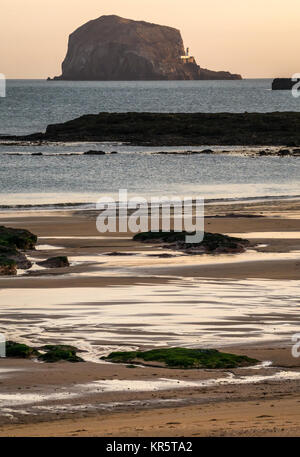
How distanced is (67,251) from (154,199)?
15097 mm

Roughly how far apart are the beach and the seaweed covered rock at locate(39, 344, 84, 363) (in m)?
0.16

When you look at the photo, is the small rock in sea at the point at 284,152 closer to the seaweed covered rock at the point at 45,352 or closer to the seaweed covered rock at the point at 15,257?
the seaweed covered rock at the point at 15,257

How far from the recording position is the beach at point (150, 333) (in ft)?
36.0

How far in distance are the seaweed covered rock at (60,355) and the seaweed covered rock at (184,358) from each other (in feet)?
1.28

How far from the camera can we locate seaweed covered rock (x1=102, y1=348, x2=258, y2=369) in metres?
13.4

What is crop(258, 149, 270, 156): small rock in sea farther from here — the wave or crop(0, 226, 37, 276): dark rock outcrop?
crop(0, 226, 37, 276): dark rock outcrop

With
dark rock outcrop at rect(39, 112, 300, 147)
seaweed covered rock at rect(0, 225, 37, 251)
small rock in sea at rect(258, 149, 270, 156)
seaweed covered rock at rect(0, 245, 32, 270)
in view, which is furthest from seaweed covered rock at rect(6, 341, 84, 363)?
dark rock outcrop at rect(39, 112, 300, 147)

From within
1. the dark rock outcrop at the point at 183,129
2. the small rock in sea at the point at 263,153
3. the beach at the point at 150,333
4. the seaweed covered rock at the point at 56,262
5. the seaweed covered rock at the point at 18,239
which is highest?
the dark rock outcrop at the point at 183,129

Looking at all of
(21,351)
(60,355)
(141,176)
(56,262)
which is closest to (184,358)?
(60,355)

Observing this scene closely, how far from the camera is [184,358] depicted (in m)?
13.6

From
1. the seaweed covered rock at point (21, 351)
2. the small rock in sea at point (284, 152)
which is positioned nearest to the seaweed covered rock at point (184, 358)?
the seaweed covered rock at point (21, 351)

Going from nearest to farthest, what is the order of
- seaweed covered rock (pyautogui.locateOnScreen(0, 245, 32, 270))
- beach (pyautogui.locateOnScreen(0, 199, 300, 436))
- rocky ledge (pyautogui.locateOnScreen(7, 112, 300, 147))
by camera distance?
beach (pyautogui.locateOnScreen(0, 199, 300, 436))
seaweed covered rock (pyautogui.locateOnScreen(0, 245, 32, 270))
rocky ledge (pyautogui.locateOnScreen(7, 112, 300, 147))
